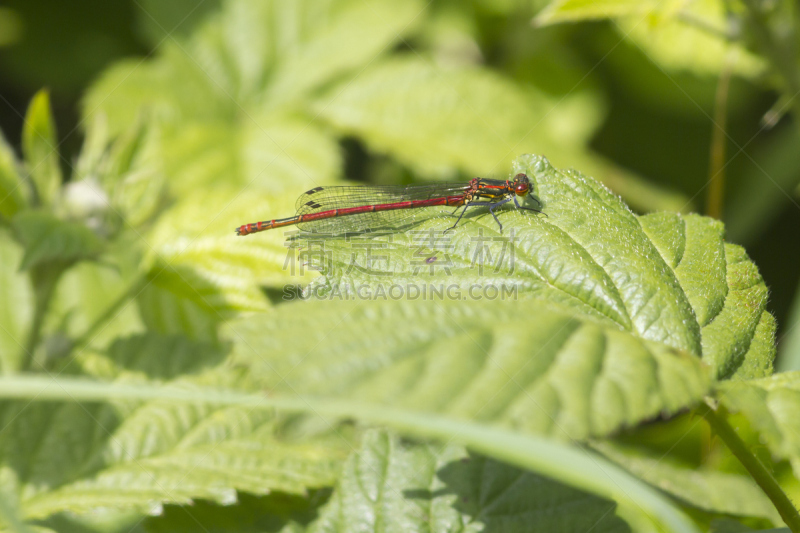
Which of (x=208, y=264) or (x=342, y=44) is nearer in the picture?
(x=208, y=264)

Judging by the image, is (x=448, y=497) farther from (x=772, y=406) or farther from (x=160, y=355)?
(x=160, y=355)

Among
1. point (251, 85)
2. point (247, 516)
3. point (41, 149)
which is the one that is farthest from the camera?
point (251, 85)

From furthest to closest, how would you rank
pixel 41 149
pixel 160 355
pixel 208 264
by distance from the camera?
pixel 208 264
pixel 160 355
pixel 41 149

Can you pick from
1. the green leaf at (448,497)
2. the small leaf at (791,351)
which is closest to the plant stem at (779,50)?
the small leaf at (791,351)

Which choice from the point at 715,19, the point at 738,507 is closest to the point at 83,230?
the point at 738,507

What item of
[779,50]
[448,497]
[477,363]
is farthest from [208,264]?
[779,50]

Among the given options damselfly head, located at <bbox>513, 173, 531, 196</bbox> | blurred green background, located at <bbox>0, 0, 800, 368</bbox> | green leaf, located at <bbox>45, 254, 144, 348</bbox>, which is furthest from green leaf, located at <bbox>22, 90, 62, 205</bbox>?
blurred green background, located at <bbox>0, 0, 800, 368</bbox>

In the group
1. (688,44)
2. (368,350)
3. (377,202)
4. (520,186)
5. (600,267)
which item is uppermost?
(688,44)

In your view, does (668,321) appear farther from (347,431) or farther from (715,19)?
(715,19)
